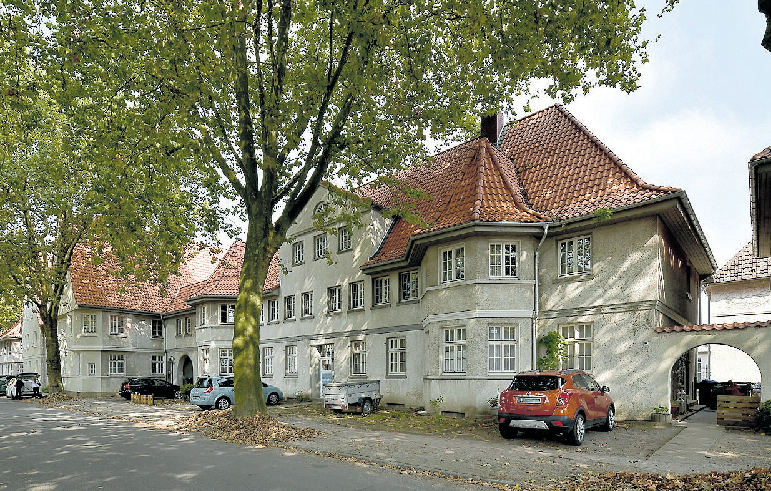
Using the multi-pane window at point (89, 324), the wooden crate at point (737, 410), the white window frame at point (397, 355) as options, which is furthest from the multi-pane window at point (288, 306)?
the wooden crate at point (737, 410)

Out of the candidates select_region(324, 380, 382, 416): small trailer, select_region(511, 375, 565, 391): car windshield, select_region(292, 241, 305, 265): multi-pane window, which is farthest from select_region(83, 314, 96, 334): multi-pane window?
select_region(511, 375, 565, 391): car windshield

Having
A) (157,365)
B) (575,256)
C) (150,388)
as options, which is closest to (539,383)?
(575,256)

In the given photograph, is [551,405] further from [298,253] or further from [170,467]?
[298,253]

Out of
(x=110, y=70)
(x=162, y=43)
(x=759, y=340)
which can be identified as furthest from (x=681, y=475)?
(x=110, y=70)

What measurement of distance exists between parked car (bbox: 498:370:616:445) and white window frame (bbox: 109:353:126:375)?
35.4m

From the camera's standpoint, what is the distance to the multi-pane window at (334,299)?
2925cm

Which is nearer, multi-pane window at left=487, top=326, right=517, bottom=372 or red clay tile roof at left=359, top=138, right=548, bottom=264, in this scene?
multi-pane window at left=487, top=326, right=517, bottom=372

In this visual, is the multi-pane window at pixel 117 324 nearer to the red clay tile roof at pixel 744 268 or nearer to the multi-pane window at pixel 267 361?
the multi-pane window at pixel 267 361

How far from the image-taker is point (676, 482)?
364 inches

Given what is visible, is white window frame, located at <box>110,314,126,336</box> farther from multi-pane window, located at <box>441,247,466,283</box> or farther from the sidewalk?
the sidewalk

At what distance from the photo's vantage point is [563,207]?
2045cm

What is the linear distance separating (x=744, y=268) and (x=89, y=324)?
40.2 m

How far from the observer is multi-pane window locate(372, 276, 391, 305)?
26.5 metres

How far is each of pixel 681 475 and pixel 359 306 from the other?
61.3 ft
